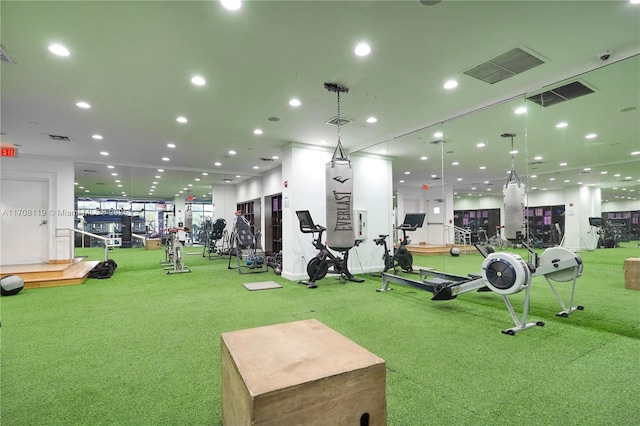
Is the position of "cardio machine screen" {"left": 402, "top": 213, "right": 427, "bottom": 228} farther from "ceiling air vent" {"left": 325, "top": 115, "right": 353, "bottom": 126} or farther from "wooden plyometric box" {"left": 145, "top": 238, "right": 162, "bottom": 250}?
"wooden plyometric box" {"left": 145, "top": 238, "right": 162, "bottom": 250}

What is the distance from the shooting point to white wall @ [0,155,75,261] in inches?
307

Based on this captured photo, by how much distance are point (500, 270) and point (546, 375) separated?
137 centimetres

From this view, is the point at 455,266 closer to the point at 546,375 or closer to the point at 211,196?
the point at 546,375

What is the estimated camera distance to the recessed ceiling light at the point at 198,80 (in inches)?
156

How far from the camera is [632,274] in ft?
18.1

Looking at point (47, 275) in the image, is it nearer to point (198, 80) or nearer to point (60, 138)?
point (60, 138)

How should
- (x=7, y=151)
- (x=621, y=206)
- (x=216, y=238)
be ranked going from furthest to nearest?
(x=216, y=238) < (x=7, y=151) < (x=621, y=206)

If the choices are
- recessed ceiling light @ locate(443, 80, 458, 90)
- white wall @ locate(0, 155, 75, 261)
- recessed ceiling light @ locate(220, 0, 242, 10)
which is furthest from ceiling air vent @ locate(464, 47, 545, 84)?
white wall @ locate(0, 155, 75, 261)

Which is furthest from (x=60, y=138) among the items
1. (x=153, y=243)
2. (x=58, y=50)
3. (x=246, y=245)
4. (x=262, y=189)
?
(x=262, y=189)

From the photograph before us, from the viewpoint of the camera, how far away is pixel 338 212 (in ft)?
16.1

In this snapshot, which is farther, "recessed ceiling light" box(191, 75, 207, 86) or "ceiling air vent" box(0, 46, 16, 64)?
"recessed ceiling light" box(191, 75, 207, 86)

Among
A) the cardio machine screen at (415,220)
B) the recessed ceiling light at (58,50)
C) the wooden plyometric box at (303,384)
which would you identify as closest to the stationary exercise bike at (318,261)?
the cardio machine screen at (415,220)

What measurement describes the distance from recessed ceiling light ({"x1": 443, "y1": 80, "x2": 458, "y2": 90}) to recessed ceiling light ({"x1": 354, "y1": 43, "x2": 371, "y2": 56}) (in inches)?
57.0

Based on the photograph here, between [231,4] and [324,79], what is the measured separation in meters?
1.65
